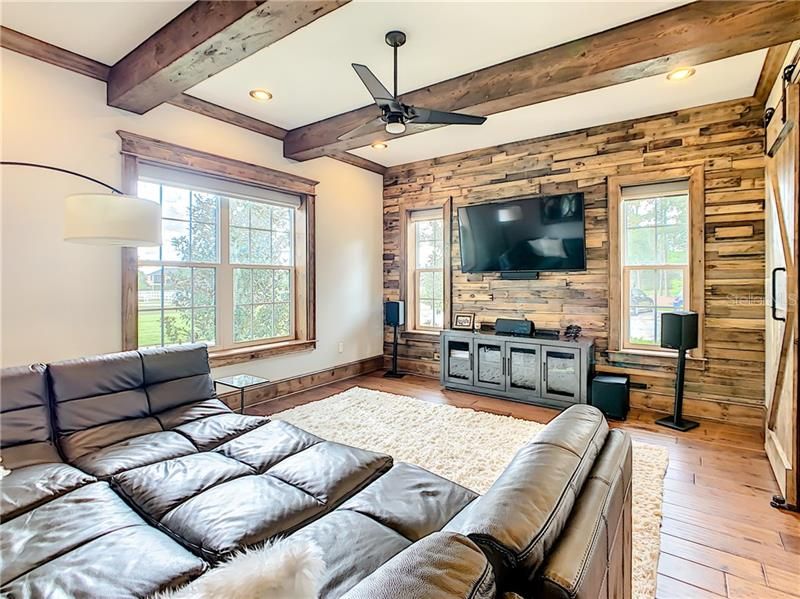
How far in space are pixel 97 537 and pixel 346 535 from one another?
83 cm

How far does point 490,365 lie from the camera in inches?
184

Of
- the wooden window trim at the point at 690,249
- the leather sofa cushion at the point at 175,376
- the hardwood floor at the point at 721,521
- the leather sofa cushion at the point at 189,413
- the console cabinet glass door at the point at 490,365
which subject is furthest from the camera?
the console cabinet glass door at the point at 490,365

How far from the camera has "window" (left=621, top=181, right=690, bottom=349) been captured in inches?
159

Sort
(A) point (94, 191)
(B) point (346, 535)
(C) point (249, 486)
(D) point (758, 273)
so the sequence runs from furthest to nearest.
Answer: (D) point (758, 273)
(A) point (94, 191)
(C) point (249, 486)
(B) point (346, 535)

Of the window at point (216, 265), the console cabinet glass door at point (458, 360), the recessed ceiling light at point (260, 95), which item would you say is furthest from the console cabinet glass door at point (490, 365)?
the recessed ceiling light at point (260, 95)

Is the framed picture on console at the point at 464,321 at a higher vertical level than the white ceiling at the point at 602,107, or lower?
lower

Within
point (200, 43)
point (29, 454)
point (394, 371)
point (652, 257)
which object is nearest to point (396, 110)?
point (200, 43)

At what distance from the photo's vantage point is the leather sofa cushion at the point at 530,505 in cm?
82

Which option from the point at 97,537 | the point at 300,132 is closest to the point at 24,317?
the point at 97,537

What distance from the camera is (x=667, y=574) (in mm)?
1870

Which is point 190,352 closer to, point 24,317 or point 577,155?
point 24,317

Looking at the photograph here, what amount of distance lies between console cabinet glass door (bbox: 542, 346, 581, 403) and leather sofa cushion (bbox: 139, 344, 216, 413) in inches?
124

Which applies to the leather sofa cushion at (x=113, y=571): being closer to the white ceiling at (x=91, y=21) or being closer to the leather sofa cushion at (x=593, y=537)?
the leather sofa cushion at (x=593, y=537)

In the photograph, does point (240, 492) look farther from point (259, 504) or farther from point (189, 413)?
point (189, 413)
